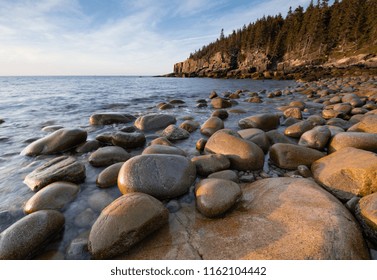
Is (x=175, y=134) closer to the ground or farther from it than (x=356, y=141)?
closer to the ground

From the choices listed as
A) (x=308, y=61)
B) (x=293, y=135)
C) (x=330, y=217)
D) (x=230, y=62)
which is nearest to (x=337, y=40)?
(x=308, y=61)

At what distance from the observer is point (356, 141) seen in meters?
3.22

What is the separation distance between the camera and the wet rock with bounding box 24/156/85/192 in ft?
9.40

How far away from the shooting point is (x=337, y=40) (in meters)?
43.1

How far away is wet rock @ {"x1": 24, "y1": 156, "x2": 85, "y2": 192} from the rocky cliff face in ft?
91.6

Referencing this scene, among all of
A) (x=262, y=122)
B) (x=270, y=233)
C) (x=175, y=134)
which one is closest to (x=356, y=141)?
(x=262, y=122)

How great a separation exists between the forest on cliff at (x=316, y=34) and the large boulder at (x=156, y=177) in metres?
45.2

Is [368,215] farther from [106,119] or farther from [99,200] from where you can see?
[106,119]

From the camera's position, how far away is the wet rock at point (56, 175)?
287 cm

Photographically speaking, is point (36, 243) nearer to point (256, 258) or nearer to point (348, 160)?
point (256, 258)

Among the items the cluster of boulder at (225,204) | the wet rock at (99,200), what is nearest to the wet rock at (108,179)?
the cluster of boulder at (225,204)

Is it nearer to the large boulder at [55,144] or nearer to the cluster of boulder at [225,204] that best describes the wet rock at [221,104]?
the cluster of boulder at [225,204]

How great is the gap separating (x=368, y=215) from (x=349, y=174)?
771 millimetres

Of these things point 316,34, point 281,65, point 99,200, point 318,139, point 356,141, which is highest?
point 316,34
